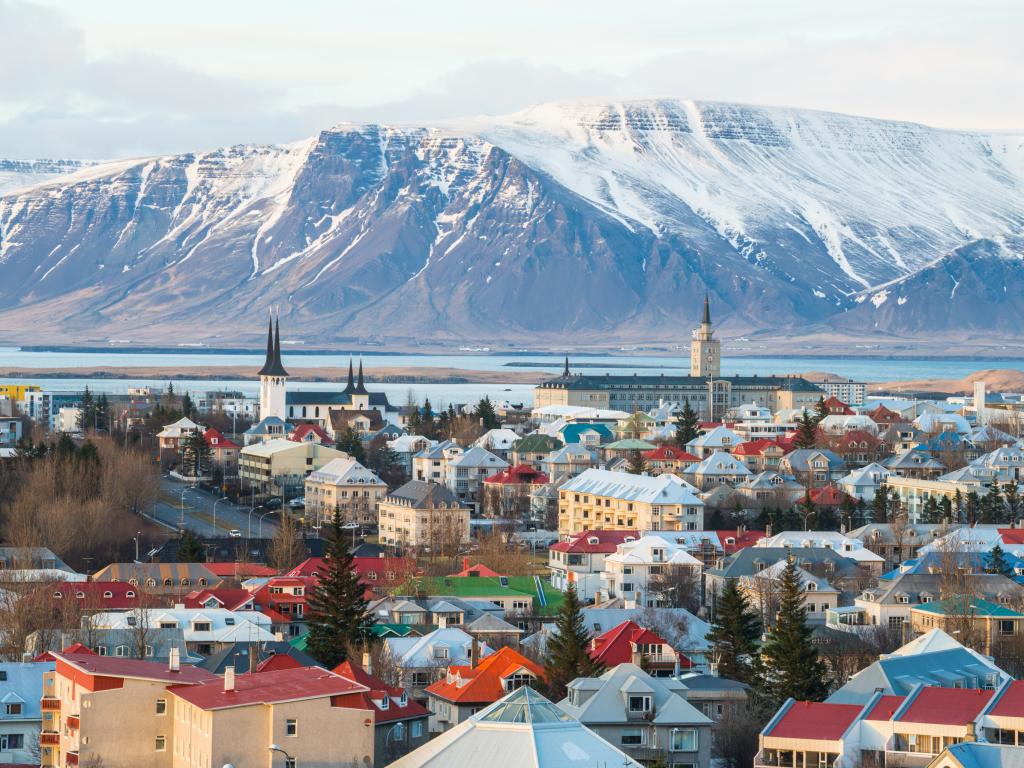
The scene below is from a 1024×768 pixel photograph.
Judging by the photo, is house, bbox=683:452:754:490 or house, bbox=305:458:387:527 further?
house, bbox=683:452:754:490

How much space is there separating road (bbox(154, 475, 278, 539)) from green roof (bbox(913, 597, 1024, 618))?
32014 mm

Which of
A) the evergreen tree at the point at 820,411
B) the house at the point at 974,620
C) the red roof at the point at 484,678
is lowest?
the evergreen tree at the point at 820,411

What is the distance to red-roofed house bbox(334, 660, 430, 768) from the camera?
4062cm

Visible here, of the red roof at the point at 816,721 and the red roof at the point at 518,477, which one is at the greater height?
the red roof at the point at 816,721

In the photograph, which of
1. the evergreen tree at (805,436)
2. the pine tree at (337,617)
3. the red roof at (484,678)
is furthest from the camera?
the evergreen tree at (805,436)

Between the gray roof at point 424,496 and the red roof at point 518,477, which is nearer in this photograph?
the gray roof at point 424,496

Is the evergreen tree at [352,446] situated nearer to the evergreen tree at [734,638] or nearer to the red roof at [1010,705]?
the evergreen tree at [734,638]

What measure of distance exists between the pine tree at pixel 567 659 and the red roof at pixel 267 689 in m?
7.78

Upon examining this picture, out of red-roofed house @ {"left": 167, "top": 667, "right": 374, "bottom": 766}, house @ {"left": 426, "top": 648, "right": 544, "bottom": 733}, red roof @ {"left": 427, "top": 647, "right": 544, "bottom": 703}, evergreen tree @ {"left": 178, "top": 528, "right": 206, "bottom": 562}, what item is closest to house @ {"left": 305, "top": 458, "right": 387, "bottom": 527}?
evergreen tree @ {"left": 178, "top": 528, "right": 206, "bottom": 562}

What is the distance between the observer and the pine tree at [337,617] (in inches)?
2013

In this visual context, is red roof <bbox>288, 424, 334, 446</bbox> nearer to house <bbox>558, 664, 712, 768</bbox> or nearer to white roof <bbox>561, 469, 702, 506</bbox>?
white roof <bbox>561, 469, 702, 506</bbox>

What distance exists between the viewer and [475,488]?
113 m

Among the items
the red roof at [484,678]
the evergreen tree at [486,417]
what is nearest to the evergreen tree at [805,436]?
the evergreen tree at [486,417]

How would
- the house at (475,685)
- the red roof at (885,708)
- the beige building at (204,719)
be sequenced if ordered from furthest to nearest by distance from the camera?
the house at (475,685)
the red roof at (885,708)
the beige building at (204,719)
